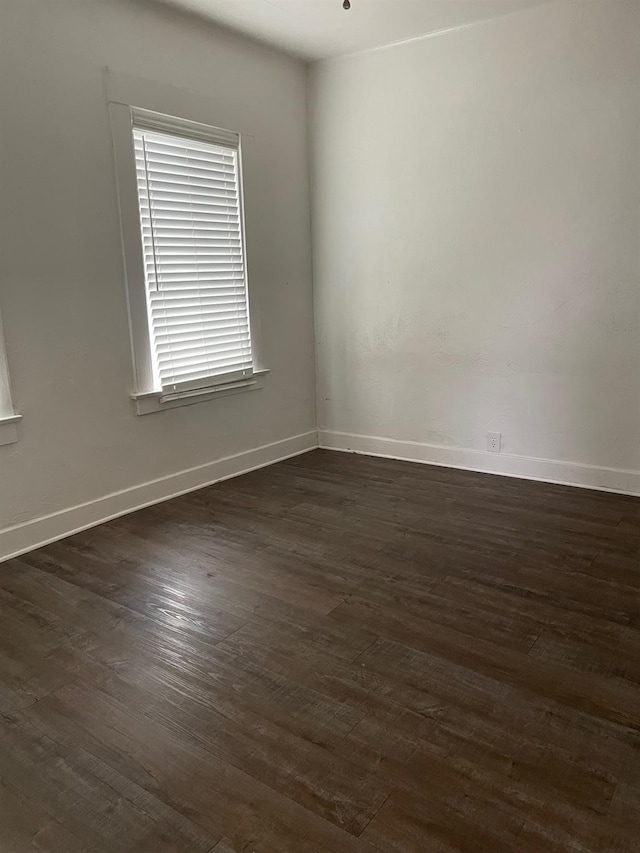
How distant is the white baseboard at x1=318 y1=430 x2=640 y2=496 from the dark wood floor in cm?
41

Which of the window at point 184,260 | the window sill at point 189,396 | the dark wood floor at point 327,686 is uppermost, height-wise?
the window at point 184,260

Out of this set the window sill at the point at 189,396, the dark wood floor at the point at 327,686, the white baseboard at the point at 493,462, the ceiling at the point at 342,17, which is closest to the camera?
the dark wood floor at the point at 327,686

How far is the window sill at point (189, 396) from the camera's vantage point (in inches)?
136

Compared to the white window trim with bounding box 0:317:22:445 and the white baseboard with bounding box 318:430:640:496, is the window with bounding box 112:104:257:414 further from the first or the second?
the white baseboard with bounding box 318:430:640:496

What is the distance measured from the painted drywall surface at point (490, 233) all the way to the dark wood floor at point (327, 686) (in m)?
0.90

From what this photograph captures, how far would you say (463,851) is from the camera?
4.45ft

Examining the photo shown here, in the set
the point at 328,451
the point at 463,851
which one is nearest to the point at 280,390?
the point at 328,451

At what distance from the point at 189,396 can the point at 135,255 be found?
872 millimetres

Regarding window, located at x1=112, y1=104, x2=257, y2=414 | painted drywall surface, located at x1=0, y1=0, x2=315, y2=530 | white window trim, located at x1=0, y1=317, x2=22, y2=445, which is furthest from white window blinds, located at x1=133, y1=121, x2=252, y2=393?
white window trim, located at x1=0, y1=317, x2=22, y2=445

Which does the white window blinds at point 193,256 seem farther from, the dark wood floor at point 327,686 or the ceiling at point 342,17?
the dark wood floor at point 327,686

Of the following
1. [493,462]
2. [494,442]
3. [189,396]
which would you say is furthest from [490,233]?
[189,396]

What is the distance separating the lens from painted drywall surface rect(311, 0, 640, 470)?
3359 mm

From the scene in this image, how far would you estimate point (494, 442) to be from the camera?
3.98m

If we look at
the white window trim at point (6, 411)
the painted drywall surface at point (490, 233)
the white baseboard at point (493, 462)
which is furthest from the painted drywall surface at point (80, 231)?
the white baseboard at point (493, 462)
